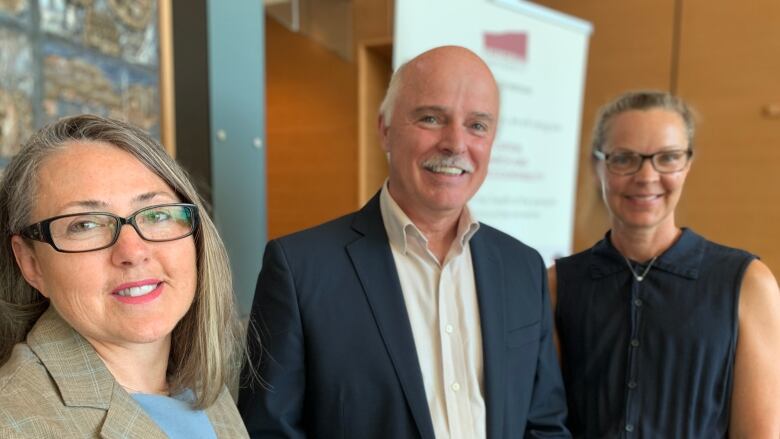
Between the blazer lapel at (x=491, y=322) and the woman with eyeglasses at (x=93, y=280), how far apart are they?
0.72 m

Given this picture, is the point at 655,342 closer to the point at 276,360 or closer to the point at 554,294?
the point at 554,294

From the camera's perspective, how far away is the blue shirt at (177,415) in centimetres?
105

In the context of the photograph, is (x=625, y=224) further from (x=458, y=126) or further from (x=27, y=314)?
(x=27, y=314)

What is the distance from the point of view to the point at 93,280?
0.92 metres

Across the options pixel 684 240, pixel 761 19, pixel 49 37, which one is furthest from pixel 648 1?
pixel 49 37

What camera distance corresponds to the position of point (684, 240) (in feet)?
5.38

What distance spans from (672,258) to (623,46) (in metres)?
3.10

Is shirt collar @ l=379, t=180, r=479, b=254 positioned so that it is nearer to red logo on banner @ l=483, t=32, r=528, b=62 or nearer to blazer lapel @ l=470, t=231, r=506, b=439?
blazer lapel @ l=470, t=231, r=506, b=439

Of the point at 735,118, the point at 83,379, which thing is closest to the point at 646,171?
the point at 83,379

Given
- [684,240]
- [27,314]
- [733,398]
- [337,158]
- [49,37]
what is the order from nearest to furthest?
[27,314] → [733,398] → [684,240] → [49,37] → [337,158]

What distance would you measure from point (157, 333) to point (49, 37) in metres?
1.31

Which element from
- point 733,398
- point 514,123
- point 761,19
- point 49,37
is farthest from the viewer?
point 761,19

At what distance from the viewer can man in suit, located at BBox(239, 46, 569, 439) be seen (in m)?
1.38

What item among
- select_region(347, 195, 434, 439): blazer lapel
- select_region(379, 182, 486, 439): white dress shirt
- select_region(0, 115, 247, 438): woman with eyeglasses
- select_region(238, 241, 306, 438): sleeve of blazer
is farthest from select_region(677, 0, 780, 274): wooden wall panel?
select_region(0, 115, 247, 438): woman with eyeglasses
